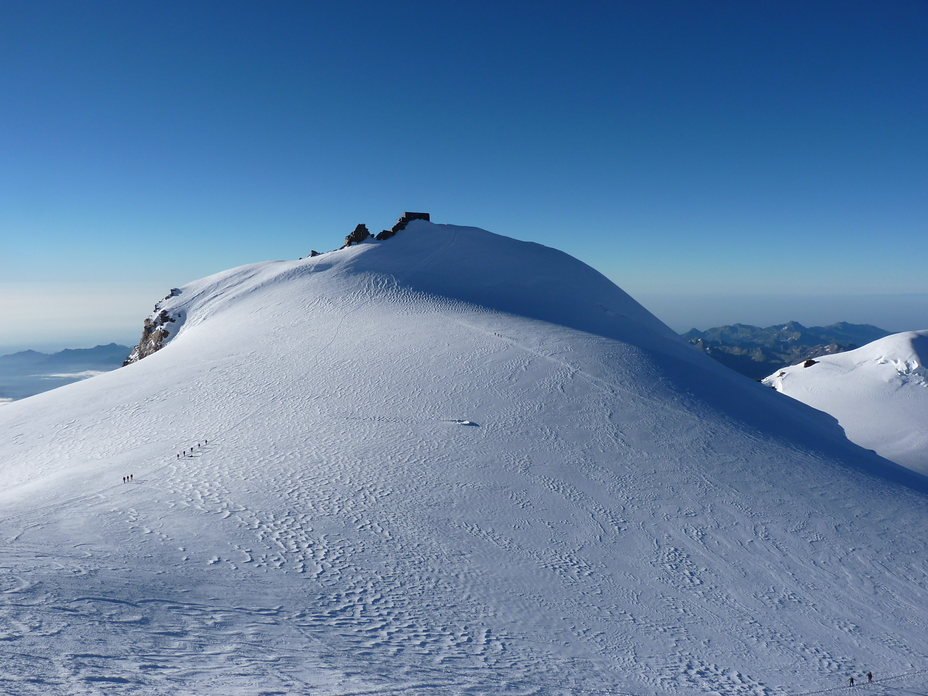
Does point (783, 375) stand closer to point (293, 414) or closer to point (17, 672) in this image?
point (293, 414)

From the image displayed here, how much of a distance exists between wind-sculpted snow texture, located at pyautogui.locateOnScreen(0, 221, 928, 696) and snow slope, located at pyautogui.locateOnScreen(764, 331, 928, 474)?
1705 centimetres

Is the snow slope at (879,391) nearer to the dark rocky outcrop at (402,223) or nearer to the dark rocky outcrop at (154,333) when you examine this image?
the dark rocky outcrop at (402,223)

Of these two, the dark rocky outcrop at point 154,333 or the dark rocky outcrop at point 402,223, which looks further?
the dark rocky outcrop at point 402,223

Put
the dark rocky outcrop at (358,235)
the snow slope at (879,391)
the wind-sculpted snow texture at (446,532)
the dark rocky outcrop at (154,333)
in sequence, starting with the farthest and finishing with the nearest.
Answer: the dark rocky outcrop at (358,235) → the dark rocky outcrop at (154,333) → the snow slope at (879,391) → the wind-sculpted snow texture at (446,532)

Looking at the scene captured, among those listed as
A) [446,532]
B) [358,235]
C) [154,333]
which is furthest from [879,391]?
[154,333]

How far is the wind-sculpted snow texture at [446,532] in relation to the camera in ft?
23.3

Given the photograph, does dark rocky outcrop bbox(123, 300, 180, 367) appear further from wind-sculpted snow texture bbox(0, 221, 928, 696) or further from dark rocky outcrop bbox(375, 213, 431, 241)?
dark rocky outcrop bbox(375, 213, 431, 241)

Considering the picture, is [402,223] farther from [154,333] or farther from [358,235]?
[154,333]

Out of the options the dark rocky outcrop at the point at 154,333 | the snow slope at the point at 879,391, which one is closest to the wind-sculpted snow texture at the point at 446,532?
the dark rocky outcrop at the point at 154,333

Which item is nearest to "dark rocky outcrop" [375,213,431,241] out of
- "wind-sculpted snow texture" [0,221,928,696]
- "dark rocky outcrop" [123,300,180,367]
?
"dark rocky outcrop" [123,300,180,367]

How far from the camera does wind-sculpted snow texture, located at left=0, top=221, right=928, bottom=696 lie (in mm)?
7105

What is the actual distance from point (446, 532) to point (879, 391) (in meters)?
50.8

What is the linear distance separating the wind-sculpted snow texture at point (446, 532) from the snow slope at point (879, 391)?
17051 mm

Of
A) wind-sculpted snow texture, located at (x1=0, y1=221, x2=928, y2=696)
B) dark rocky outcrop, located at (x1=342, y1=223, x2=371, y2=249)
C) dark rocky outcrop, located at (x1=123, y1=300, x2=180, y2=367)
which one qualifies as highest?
dark rocky outcrop, located at (x1=342, y1=223, x2=371, y2=249)
